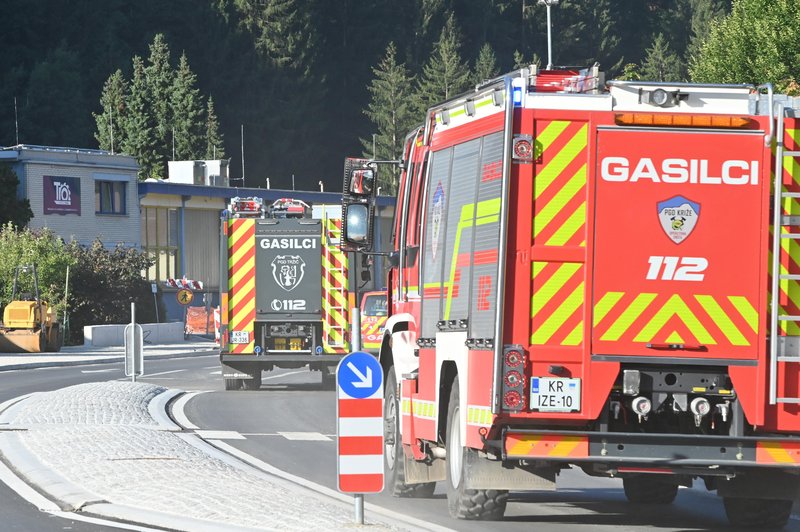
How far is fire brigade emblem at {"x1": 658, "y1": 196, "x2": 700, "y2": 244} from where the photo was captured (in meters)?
11.1

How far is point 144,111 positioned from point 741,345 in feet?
377

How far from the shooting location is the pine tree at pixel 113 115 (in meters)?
120

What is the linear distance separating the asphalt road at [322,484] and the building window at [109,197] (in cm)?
4956

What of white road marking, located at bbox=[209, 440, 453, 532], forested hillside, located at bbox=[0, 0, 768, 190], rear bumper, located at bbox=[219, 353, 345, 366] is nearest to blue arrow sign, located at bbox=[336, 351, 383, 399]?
white road marking, located at bbox=[209, 440, 453, 532]

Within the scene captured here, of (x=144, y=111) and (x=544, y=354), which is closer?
(x=544, y=354)

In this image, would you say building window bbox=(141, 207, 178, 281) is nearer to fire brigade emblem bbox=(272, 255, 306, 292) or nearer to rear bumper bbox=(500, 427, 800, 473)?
fire brigade emblem bbox=(272, 255, 306, 292)

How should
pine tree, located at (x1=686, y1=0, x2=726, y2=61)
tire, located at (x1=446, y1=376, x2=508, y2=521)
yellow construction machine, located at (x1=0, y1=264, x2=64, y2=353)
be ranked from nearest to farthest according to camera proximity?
tire, located at (x1=446, y1=376, x2=508, y2=521) → yellow construction machine, located at (x1=0, y1=264, x2=64, y2=353) → pine tree, located at (x1=686, y1=0, x2=726, y2=61)

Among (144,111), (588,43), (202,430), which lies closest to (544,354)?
(202,430)

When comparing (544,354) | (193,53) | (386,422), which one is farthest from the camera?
(193,53)

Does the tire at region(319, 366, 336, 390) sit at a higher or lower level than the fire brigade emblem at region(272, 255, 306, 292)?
lower

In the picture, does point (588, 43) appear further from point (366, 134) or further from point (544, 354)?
point (544, 354)

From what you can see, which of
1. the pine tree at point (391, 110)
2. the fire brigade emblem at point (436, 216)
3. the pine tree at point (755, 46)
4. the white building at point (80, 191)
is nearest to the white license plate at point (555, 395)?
the fire brigade emblem at point (436, 216)

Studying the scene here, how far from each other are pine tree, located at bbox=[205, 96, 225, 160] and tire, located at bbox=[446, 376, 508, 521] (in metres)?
115

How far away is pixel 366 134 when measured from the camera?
490 ft
